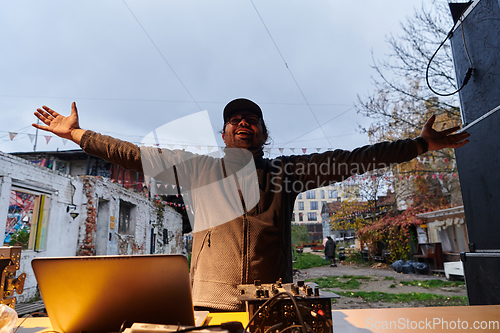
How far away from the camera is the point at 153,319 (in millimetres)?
613

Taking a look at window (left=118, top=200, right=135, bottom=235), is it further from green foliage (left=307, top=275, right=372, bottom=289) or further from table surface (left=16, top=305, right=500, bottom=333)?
table surface (left=16, top=305, right=500, bottom=333)

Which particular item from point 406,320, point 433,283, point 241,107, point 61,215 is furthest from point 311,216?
point 406,320

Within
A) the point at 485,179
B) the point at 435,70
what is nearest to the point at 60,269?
the point at 485,179

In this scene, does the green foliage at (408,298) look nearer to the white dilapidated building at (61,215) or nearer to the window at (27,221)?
the white dilapidated building at (61,215)

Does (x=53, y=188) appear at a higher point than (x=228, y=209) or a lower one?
higher

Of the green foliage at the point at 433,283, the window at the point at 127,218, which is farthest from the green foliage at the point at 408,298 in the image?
the window at the point at 127,218

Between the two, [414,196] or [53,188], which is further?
[414,196]

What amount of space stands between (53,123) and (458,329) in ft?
5.02

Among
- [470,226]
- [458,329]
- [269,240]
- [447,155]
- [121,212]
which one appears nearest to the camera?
[458,329]

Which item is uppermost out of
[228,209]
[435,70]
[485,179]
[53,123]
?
[435,70]

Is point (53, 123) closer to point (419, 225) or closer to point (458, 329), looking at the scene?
point (458, 329)

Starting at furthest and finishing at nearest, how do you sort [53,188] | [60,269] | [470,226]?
[53,188] → [470,226] → [60,269]

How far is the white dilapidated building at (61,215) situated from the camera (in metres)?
Result: 4.74

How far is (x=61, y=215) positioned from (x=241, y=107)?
556 centimetres
